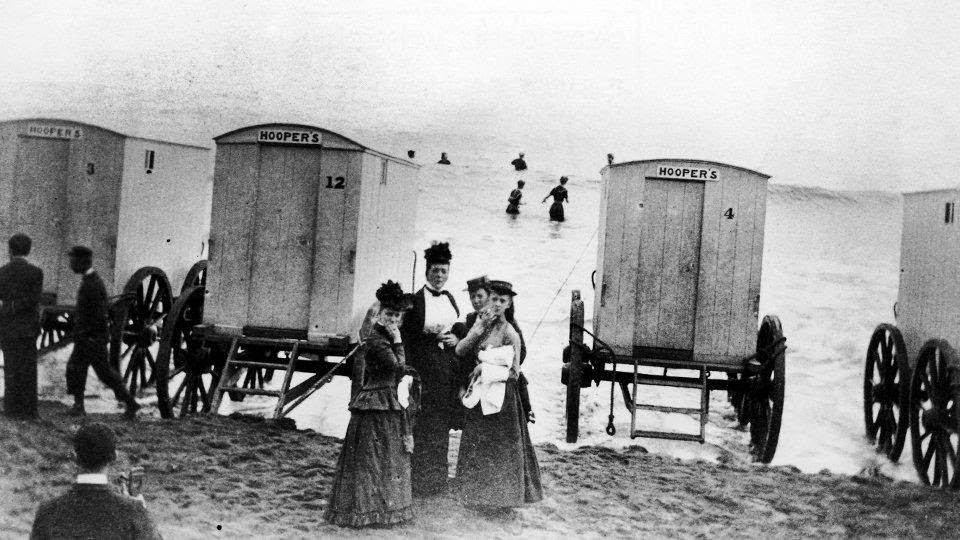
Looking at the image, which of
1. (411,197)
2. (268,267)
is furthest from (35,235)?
(411,197)

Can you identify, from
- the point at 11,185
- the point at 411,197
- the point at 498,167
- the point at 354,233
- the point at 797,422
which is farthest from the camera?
the point at 498,167

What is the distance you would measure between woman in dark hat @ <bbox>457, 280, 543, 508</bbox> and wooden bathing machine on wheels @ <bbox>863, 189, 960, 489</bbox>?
323cm

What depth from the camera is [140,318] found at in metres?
6.49

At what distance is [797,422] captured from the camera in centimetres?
916

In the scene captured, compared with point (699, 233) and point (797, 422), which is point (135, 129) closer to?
point (699, 233)

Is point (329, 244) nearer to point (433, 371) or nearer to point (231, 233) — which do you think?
point (231, 233)

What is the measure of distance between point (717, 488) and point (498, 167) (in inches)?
634

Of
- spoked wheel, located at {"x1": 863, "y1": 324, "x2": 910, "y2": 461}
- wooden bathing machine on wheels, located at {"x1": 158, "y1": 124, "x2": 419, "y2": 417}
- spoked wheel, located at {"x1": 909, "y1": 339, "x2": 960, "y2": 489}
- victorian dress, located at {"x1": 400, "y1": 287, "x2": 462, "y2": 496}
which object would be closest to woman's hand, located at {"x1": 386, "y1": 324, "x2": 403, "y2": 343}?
victorian dress, located at {"x1": 400, "y1": 287, "x2": 462, "y2": 496}

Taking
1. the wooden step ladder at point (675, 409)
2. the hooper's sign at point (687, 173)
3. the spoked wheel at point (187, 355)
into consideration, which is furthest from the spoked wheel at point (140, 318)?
the hooper's sign at point (687, 173)

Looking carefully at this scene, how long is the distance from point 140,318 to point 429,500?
285cm

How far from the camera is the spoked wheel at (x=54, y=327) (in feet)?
17.9

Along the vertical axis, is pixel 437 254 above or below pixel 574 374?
above

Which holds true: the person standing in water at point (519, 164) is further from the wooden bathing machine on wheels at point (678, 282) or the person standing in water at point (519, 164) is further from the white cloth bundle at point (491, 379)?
the white cloth bundle at point (491, 379)

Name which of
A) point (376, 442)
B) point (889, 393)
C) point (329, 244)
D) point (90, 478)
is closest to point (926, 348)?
point (889, 393)
